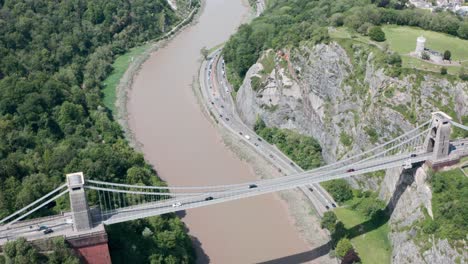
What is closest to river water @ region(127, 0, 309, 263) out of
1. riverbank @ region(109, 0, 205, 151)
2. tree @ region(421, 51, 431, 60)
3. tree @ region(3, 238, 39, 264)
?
riverbank @ region(109, 0, 205, 151)

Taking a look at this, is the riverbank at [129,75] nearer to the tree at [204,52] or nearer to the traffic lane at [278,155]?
the tree at [204,52]

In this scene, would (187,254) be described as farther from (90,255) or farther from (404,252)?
(404,252)

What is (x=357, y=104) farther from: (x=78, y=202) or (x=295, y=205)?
(x=78, y=202)

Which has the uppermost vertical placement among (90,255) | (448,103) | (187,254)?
(448,103)

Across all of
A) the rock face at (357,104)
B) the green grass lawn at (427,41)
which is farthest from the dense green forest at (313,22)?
the rock face at (357,104)

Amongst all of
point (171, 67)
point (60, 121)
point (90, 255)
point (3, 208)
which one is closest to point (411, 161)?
point (90, 255)
